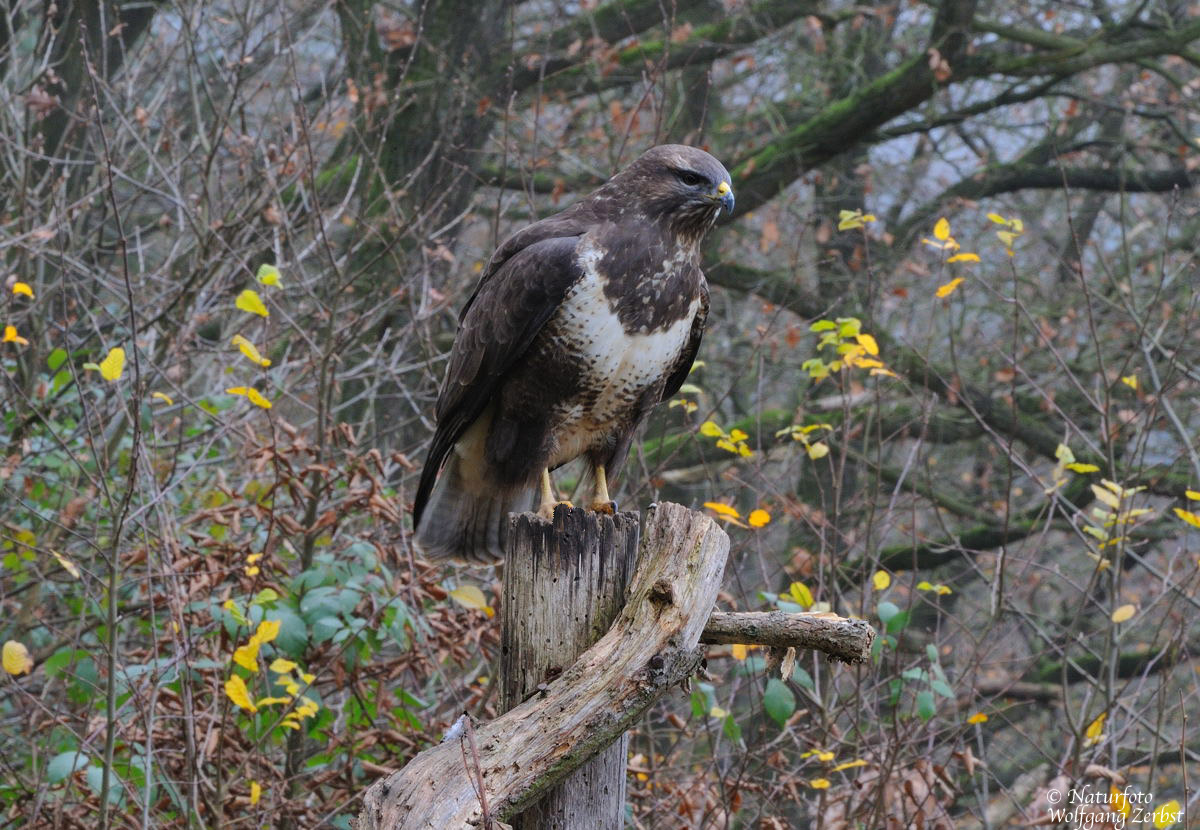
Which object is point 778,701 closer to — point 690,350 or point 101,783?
point 690,350

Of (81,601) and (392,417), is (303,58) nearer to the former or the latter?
(392,417)

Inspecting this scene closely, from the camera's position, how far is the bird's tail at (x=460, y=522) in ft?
12.6

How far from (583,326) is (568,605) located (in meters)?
0.89

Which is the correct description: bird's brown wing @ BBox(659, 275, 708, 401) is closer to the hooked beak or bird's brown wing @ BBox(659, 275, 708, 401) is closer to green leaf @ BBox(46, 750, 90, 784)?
the hooked beak

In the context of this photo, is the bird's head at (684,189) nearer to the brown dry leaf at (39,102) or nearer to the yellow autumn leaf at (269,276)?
the yellow autumn leaf at (269,276)

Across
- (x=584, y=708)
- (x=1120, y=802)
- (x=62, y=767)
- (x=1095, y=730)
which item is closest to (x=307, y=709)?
(x=62, y=767)

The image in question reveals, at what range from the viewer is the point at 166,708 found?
3.98 meters

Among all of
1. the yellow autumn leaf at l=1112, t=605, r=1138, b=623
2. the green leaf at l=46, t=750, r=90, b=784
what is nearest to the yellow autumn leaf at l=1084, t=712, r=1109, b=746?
the yellow autumn leaf at l=1112, t=605, r=1138, b=623

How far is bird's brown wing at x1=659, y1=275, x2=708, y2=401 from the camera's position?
141 inches

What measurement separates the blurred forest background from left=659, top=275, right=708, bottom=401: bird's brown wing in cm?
46

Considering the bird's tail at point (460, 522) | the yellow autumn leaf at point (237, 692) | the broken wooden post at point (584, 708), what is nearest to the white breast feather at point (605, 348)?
the bird's tail at point (460, 522)

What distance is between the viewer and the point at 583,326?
3307 mm

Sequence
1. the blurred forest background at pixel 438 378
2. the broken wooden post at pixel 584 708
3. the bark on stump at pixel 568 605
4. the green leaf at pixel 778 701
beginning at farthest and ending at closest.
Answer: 1. the blurred forest background at pixel 438 378
2. the green leaf at pixel 778 701
3. the bark on stump at pixel 568 605
4. the broken wooden post at pixel 584 708

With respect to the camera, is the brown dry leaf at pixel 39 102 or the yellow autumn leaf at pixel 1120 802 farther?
the brown dry leaf at pixel 39 102
